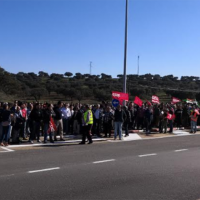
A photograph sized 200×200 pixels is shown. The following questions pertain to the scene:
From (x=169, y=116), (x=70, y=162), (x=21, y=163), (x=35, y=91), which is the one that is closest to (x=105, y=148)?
(x=70, y=162)

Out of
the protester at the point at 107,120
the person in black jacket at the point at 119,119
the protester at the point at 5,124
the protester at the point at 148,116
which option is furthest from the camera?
the protester at the point at 148,116

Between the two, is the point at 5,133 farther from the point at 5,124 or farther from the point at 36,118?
the point at 36,118

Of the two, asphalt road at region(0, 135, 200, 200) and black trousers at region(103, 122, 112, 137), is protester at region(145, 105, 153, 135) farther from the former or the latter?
asphalt road at region(0, 135, 200, 200)

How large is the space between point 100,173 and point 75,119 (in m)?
8.74

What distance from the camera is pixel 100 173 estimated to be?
814 cm

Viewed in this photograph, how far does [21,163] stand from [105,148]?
4.26 m

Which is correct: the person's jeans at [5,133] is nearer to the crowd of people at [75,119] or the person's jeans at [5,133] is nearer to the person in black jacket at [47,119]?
the crowd of people at [75,119]

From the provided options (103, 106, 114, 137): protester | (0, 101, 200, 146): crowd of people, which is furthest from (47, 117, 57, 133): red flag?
(103, 106, 114, 137): protester

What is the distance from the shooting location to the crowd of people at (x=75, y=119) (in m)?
13.6

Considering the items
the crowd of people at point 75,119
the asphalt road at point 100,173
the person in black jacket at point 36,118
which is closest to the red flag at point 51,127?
the crowd of people at point 75,119

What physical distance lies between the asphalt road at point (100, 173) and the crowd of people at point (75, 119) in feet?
5.26

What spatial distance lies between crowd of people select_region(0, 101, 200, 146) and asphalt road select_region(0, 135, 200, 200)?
63.1 inches

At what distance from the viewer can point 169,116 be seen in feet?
62.2

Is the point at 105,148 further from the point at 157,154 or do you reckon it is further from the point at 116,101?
the point at 116,101
